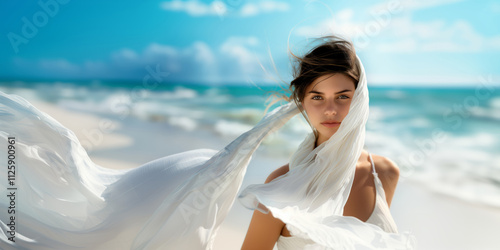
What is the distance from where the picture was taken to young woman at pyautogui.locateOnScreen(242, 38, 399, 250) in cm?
185

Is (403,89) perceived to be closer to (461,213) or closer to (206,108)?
(206,108)

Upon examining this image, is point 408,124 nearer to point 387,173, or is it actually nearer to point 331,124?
point 387,173

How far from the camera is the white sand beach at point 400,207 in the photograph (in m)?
3.93

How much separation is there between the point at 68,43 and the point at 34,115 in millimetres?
25394

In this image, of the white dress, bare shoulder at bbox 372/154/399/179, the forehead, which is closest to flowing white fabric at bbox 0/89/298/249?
the forehead

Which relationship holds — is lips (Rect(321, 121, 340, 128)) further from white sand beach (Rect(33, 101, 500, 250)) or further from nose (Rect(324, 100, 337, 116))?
white sand beach (Rect(33, 101, 500, 250))

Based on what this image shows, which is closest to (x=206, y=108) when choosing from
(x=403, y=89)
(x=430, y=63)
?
(x=403, y=89)

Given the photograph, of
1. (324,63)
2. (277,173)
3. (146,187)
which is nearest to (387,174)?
(277,173)

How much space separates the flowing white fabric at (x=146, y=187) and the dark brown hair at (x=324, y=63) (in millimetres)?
92

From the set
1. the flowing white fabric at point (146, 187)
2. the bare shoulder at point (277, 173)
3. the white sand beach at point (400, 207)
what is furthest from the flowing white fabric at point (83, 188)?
the white sand beach at point (400, 207)

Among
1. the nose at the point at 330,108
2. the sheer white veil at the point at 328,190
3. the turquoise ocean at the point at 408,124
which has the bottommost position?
the sheer white veil at the point at 328,190

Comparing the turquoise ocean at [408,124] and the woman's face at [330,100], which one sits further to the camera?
the turquoise ocean at [408,124]

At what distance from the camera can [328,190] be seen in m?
1.85

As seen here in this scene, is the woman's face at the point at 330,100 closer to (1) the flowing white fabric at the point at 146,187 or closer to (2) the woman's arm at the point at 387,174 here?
(1) the flowing white fabric at the point at 146,187
